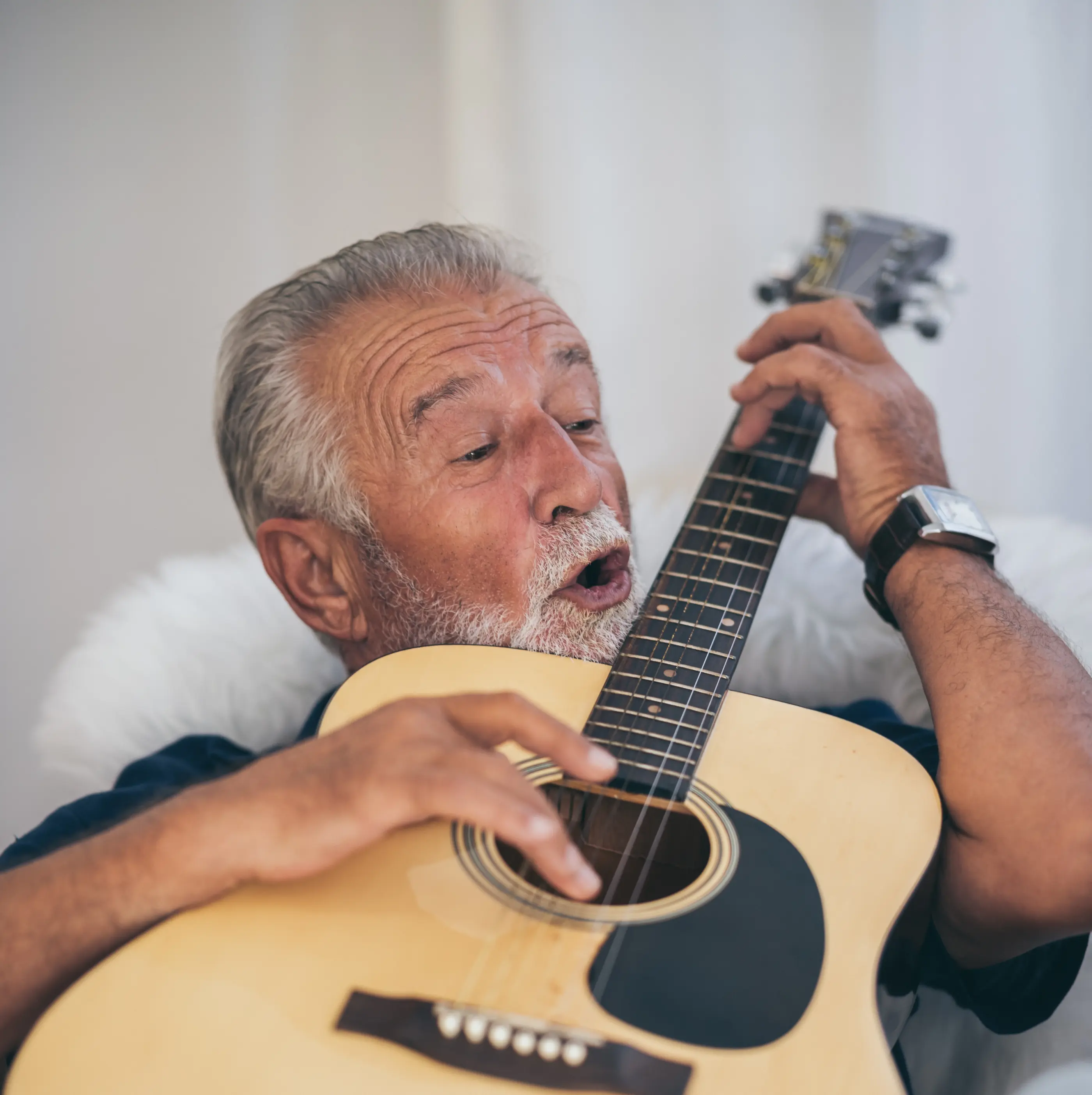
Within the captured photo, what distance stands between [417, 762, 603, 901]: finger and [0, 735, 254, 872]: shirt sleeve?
458 millimetres

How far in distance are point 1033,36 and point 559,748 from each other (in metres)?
2.16

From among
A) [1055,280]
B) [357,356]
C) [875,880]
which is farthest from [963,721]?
[1055,280]

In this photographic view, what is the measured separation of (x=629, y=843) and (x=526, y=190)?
1.70 m

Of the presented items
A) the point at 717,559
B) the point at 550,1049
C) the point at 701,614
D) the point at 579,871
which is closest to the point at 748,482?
the point at 717,559

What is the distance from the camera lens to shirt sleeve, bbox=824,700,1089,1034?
102cm

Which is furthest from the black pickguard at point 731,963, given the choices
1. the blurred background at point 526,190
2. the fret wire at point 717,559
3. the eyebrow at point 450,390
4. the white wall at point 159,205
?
the white wall at point 159,205

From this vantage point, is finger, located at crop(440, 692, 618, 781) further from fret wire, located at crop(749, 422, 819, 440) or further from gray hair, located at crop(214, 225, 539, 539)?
fret wire, located at crop(749, 422, 819, 440)

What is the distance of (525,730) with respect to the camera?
32.2 inches

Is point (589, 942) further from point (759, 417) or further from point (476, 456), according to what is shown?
point (759, 417)

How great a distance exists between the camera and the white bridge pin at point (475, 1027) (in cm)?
71

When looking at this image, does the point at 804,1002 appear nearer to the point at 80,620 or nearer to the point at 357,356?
the point at 357,356

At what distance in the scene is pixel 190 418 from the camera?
2168 mm

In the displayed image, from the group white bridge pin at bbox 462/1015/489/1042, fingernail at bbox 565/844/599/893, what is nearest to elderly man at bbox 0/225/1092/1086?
fingernail at bbox 565/844/599/893

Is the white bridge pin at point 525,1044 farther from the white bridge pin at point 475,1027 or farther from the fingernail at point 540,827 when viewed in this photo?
the fingernail at point 540,827
